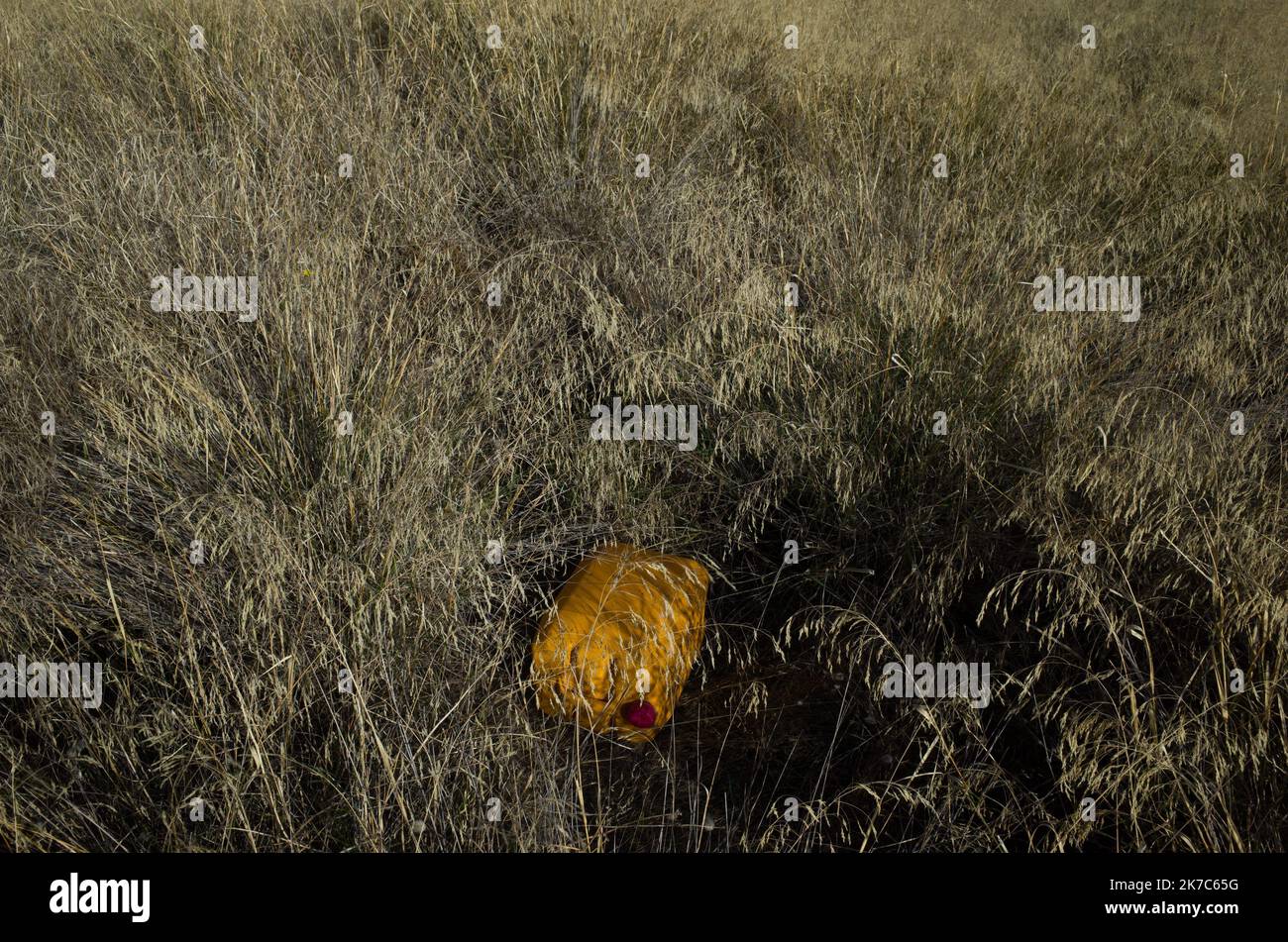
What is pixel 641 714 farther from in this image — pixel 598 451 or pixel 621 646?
pixel 598 451

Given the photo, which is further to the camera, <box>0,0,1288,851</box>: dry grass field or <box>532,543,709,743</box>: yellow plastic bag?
<box>532,543,709,743</box>: yellow plastic bag

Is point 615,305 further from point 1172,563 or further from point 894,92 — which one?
point 894,92

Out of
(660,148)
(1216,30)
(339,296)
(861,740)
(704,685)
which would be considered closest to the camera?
(861,740)

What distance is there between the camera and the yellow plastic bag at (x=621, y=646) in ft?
5.71

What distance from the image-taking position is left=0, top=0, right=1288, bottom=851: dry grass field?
4.96 ft

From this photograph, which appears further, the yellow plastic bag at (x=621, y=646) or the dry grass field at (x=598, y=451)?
the yellow plastic bag at (x=621, y=646)

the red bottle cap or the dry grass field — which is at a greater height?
the dry grass field

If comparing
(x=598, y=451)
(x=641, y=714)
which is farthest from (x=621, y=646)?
(x=598, y=451)

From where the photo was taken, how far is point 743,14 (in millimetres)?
4113

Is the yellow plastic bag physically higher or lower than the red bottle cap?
higher

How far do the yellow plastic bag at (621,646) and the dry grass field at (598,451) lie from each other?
0.07 m

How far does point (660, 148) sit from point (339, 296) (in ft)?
4.67

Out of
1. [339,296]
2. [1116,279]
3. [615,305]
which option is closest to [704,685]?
[615,305]

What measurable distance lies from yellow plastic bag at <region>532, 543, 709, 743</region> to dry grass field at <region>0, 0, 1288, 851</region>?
69 millimetres
